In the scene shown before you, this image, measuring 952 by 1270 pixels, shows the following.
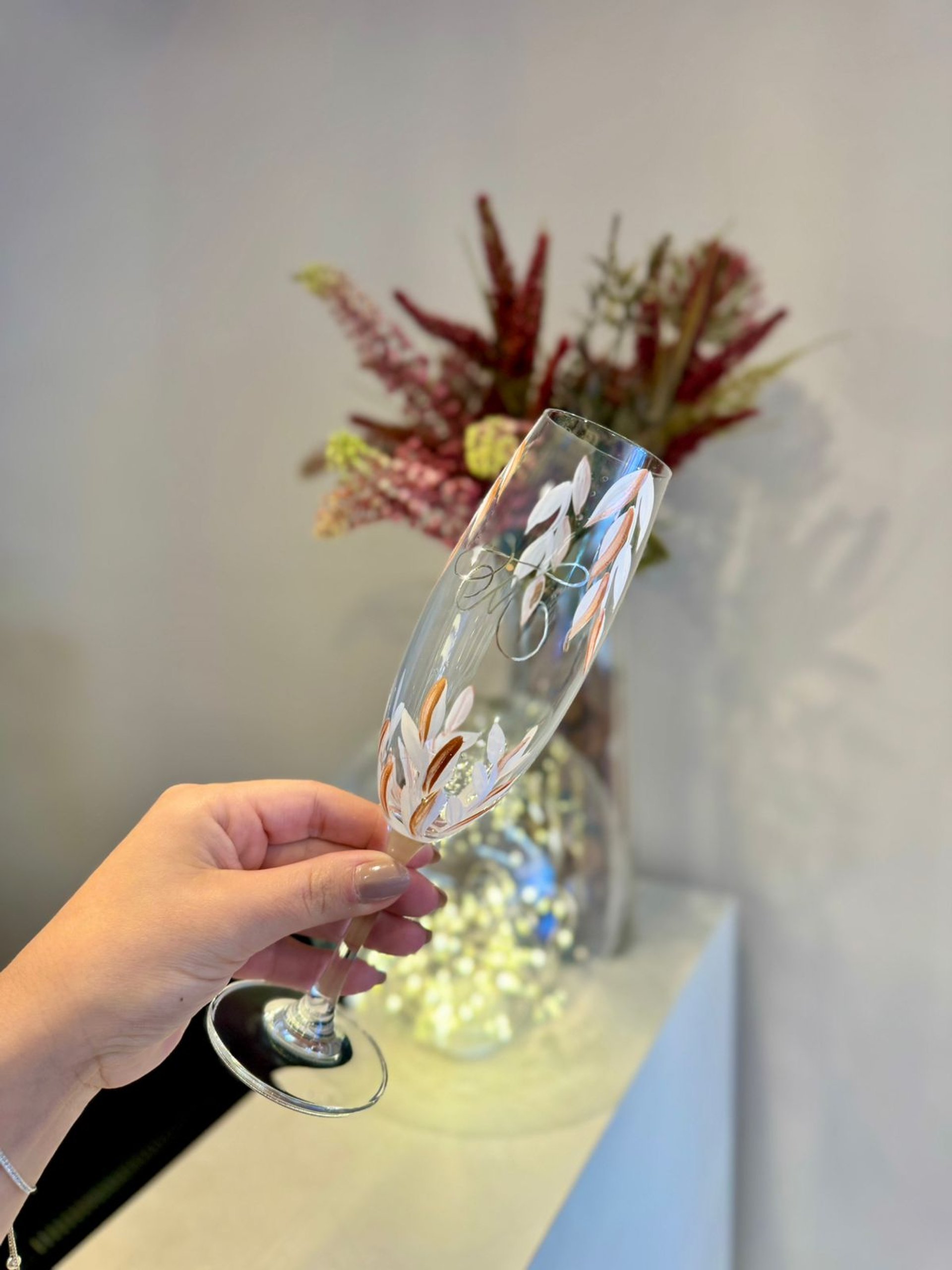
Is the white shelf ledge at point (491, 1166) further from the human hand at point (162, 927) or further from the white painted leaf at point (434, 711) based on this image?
the white painted leaf at point (434, 711)

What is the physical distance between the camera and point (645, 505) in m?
0.53

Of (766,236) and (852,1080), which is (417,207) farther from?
(852,1080)

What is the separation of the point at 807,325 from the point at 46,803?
2.72 feet

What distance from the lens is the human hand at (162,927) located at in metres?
0.48

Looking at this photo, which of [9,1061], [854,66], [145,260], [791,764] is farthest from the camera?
[791,764]

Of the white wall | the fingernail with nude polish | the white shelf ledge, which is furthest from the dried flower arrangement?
the white shelf ledge

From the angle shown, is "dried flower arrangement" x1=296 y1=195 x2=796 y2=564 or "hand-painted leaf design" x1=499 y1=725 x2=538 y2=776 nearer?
"hand-painted leaf design" x1=499 y1=725 x2=538 y2=776

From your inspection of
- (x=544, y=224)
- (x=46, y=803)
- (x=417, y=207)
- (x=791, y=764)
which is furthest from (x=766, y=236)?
(x=46, y=803)

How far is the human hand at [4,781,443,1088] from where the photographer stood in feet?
1.57

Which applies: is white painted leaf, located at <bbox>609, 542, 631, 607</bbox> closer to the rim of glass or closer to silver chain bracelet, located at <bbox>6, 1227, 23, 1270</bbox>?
the rim of glass

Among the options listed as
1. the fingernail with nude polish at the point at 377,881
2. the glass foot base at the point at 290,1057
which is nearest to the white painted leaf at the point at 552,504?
the fingernail with nude polish at the point at 377,881

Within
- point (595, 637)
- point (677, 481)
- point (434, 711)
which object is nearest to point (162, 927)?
point (434, 711)

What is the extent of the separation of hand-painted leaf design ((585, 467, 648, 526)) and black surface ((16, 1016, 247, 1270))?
0.56 meters

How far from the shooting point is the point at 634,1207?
768mm
